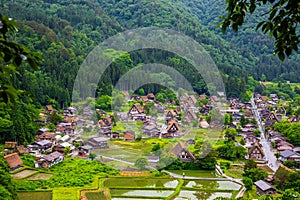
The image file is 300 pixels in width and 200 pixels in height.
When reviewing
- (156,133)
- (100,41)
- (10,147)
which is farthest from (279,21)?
(100,41)

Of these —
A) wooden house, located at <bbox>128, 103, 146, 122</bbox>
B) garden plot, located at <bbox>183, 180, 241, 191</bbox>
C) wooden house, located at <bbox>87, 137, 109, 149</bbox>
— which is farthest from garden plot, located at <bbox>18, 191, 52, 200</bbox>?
wooden house, located at <bbox>128, 103, 146, 122</bbox>

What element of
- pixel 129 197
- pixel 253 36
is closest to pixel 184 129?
pixel 129 197

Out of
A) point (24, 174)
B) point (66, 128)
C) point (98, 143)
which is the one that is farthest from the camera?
point (66, 128)

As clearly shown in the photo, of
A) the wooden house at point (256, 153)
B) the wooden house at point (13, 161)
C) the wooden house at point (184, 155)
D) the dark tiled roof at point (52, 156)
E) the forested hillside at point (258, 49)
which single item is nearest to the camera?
the wooden house at point (13, 161)

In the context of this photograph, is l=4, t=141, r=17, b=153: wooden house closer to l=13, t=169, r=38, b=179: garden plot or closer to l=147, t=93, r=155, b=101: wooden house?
l=13, t=169, r=38, b=179: garden plot

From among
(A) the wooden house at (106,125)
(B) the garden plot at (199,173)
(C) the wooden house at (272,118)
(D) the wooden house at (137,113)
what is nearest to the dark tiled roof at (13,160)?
(B) the garden plot at (199,173)

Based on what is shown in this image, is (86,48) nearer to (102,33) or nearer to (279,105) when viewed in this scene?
(102,33)

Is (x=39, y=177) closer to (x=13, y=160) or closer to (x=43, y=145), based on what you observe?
(x=13, y=160)

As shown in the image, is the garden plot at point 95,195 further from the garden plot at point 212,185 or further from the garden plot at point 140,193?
the garden plot at point 212,185
